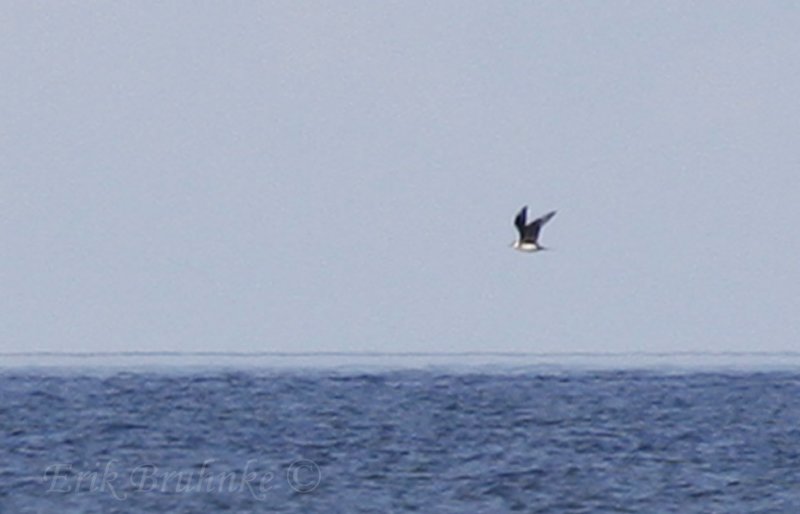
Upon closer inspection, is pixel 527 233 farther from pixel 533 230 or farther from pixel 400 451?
pixel 400 451

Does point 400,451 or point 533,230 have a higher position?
point 533,230

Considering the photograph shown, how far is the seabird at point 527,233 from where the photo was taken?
4325 centimetres

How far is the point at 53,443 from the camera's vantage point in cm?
5562

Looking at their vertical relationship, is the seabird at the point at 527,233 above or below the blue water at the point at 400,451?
above

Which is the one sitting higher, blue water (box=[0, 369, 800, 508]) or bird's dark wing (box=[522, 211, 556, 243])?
bird's dark wing (box=[522, 211, 556, 243])

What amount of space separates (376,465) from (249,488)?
5655 millimetres

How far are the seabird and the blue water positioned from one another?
519 centimetres

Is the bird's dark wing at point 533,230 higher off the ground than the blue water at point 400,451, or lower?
higher

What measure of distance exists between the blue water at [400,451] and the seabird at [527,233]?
5.19m

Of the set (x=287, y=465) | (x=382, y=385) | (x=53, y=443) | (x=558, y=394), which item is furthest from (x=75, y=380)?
(x=287, y=465)

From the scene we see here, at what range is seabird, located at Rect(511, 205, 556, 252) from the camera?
4325cm

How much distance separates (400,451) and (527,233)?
11.4 m

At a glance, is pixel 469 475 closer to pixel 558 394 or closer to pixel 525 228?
pixel 525 228

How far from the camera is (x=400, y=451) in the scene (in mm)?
53344
